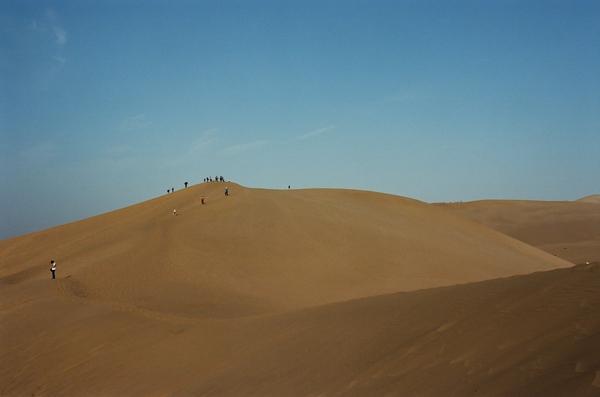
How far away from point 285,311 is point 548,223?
54608 mm

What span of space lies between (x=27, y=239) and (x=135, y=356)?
2554 cm

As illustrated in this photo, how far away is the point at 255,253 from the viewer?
22.2 meters

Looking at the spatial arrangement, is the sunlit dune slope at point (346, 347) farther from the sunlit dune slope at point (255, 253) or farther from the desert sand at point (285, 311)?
the sunlit dune slope at point (255, 253)

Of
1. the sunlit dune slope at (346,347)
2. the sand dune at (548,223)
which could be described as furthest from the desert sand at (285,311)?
the sand dune at (548,223)

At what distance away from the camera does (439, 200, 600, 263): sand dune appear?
45.0 metres

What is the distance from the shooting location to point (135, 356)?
1096cm

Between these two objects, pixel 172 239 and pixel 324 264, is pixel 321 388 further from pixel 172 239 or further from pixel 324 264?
pixel 172 239

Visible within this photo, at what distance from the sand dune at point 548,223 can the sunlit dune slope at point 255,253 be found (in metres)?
15.1

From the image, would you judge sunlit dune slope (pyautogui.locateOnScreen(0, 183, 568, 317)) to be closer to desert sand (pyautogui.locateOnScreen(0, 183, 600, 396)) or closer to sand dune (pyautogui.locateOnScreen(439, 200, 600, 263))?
desert sand (pyautogui.locateOnScreen(0, 183, 600, 396))

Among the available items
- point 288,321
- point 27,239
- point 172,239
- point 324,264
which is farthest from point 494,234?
point 27,239

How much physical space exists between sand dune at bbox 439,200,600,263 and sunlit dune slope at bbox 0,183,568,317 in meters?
15.1

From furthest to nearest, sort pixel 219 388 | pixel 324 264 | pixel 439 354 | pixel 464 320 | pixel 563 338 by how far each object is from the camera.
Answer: pixel 324 264 → pixel 219 388 → pixel 464 320 → pixel 439 354 → pixel 563 338

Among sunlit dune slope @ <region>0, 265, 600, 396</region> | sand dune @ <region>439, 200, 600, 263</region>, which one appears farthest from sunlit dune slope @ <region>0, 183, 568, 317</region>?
sand dune @ <region>439, 200, 600, 263</region>

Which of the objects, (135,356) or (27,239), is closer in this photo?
(135,356)
